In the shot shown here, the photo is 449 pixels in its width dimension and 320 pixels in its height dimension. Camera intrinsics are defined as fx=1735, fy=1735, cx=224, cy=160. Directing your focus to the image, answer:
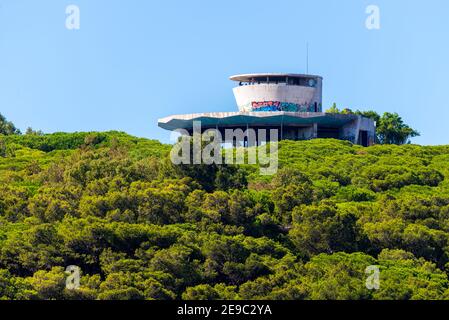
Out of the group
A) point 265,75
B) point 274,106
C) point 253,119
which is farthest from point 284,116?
point 265,75

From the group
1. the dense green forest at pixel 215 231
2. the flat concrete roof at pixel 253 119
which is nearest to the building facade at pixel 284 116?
the flat concrete roof at pixel 253 119

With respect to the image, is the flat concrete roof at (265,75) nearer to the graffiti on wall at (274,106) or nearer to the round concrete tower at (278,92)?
the round concrete tower at (278,92)

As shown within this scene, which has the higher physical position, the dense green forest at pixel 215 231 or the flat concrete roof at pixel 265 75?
the flat concrete roof at pixel 265 75

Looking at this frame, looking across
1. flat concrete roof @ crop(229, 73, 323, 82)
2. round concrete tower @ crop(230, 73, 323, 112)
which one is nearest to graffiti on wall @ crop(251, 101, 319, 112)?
round concrete tower @ crop(230, 73, 323, 112)

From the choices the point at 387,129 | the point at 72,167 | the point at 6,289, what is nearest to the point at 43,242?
the point at 6,289

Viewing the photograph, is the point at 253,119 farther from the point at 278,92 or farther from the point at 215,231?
the point at 215,231
